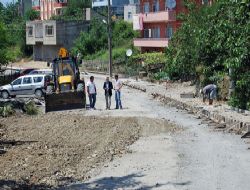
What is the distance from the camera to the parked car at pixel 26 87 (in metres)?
40.4

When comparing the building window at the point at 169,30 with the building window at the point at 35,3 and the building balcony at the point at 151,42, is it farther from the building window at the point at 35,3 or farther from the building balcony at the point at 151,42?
the building window at the point at 35,3

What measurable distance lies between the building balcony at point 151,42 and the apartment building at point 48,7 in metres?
45.4

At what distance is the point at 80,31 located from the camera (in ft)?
288

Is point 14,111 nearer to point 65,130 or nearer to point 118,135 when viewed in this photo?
point 65,130

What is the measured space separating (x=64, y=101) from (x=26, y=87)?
11567 mm

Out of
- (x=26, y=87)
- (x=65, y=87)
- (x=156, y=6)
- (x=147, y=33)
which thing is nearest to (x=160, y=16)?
(x=156, y=6)

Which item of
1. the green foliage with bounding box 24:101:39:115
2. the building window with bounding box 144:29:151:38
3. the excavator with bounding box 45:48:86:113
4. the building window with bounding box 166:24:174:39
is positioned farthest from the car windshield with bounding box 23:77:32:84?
the building window with bounding box 144:29:151:38

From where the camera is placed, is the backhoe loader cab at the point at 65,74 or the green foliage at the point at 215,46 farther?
the backhoe loader cab at the point at 65,74

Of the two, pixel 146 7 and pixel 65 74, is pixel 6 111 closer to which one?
pixel 65 74

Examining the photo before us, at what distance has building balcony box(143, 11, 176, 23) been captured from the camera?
60.6 m

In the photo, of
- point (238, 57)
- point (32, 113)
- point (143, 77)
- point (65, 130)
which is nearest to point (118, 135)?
point (65, 130)

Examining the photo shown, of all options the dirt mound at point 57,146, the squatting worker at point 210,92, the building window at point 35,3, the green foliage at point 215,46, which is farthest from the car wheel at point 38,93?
the building window at point 35,3

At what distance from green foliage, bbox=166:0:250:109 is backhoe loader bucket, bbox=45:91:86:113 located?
729cm

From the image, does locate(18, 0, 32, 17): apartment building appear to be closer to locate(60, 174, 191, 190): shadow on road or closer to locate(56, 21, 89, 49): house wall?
locate(56, 21, 89, 49): house wall
